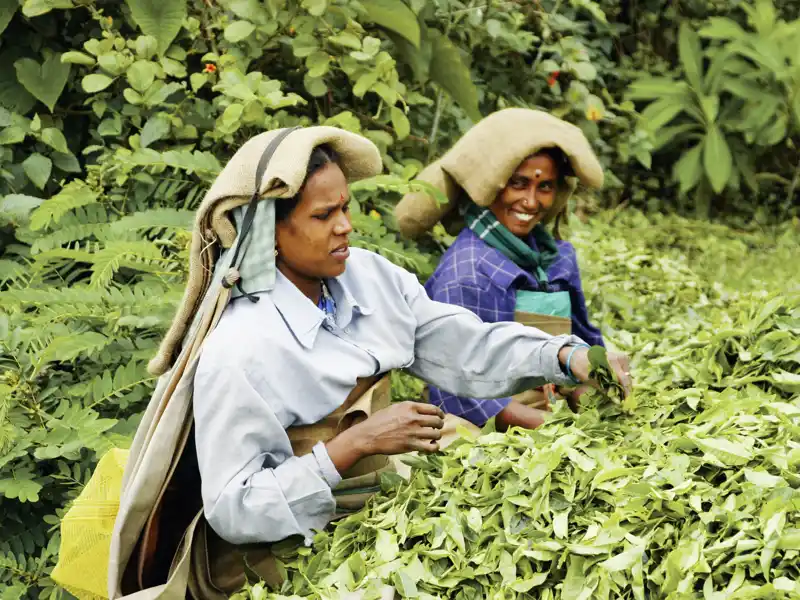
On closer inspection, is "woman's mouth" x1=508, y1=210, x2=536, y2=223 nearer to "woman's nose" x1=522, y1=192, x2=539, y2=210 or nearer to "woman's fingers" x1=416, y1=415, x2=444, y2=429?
"woman's nose" x1=522, y1=192, x2=539, y2=210

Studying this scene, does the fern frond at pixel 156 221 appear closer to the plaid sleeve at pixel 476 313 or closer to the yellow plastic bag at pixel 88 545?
the plaid sleeve at pixel 476 313

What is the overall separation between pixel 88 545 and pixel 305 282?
0.74 metres

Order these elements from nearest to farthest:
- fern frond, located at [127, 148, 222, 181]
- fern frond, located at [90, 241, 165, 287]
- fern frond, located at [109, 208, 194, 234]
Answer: fern frond, located at [90, 241, 165, 287], fern frond, located at [109, 208, 194, 234], fern frond, located at [127, 148, 222, 181]

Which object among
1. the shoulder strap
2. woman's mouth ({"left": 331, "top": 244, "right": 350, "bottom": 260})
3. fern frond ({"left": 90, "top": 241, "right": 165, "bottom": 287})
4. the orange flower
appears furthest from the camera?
the orange flower

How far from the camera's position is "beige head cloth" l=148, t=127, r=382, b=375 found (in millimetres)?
2020

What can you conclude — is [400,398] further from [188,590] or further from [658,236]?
[658,236]

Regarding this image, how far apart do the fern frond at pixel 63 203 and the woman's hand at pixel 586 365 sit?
6.18 feet

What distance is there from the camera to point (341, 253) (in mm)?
2186

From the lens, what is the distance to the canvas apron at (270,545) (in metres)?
2.08

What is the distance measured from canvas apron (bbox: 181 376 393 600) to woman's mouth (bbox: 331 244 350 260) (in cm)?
28

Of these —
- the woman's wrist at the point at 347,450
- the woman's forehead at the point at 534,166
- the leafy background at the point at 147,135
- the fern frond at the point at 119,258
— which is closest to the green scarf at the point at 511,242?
the woman's forehead at the point at 534,166

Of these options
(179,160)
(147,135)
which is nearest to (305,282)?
(179,160)

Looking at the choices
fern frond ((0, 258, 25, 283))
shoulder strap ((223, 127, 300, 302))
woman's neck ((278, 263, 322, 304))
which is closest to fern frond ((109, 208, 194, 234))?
fern frond ((0, 258, 25, 283))

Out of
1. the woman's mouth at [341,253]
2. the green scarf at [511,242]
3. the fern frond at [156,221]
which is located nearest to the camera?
the woman's mouth at [341,253]
